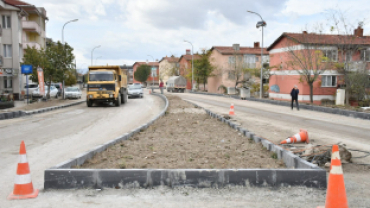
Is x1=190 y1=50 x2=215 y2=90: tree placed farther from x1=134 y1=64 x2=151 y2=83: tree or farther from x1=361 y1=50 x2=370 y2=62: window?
x1=134 y1=64 x2=151 y2=83: tree

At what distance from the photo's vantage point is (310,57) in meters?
29.6

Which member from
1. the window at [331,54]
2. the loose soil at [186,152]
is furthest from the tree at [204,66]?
the loose soil at [186,152]

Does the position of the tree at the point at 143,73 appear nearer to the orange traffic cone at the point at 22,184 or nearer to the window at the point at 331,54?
the window at the point at 331,54

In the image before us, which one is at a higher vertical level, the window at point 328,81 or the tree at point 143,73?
the tree at point 143,73

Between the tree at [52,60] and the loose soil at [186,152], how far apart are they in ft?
74.4

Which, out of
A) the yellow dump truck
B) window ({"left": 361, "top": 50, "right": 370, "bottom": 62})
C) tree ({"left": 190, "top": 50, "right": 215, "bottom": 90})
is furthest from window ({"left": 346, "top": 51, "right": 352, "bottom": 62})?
tree ({"left": 190, "top": 50, "right": 215, "bottom": 90})

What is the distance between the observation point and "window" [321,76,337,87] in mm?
33156

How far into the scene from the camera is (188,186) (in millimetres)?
5254

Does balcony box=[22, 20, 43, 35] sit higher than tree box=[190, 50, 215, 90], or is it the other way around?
balcony box=[22, 20, 43, 35]

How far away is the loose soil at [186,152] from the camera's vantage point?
626cm

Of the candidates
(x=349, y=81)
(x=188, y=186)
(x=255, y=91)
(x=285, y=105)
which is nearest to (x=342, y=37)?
(x=349, y=81)

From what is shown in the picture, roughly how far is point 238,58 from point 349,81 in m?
25.2

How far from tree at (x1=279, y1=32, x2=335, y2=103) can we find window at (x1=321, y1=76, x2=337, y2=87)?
1.97m

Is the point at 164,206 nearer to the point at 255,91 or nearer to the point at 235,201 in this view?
the point at 235,201
